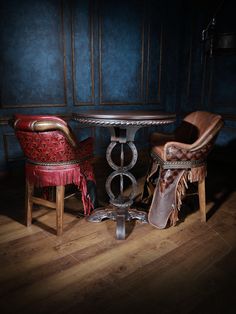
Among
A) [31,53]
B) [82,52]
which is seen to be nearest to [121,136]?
[31,53]

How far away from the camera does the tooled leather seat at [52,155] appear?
1.60 m

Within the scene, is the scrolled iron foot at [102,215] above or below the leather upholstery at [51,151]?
below

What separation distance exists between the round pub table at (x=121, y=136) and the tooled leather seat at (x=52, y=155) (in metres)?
0.18

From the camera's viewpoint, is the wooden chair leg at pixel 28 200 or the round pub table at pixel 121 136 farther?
the wooden chair leg at pixel 28 200

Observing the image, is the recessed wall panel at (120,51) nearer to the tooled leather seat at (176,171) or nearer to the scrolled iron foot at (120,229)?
the tooled leather seat at (176,171)

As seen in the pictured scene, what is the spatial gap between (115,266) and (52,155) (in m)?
0.77

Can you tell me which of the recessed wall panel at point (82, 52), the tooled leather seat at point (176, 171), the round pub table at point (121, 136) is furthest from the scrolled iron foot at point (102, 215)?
the recessed wall panel at point (82, 52)

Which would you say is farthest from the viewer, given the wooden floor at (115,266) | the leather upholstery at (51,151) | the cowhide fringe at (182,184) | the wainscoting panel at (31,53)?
the wainscoting panel at (31,53)

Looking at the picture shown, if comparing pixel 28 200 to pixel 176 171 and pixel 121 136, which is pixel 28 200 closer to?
pixel 121 136

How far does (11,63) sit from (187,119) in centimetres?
197

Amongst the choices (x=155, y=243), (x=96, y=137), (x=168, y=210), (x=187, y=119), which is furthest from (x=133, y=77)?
(x=155, y=243)

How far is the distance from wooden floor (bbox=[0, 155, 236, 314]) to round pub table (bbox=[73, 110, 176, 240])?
7 centimetres

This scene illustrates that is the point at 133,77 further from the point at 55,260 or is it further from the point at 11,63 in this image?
the point at 55,260

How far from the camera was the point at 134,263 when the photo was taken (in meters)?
1.56
